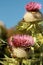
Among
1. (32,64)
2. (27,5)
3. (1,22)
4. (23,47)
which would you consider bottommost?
(32,64)

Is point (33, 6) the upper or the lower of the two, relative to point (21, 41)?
upper

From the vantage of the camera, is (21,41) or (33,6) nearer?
(21,41)

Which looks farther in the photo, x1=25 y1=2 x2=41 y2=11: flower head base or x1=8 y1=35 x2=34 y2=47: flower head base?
x1=25 y1=2 x2=41 y2=11: flower head base

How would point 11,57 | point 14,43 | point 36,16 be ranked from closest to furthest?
point 14,43 → point 11,57 → point 36,16

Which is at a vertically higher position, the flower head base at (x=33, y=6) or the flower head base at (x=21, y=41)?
the flower head base at (x=33, y=6)

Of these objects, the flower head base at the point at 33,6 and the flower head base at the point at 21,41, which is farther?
the flower head base at the point at 33,6

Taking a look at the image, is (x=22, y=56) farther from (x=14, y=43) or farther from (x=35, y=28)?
(x=35, y=28)

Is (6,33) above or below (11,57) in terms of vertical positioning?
above

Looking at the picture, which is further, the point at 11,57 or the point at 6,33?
the point at 6,33

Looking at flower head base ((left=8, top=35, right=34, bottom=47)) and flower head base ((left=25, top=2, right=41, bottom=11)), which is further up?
flower head base ((left=25, top=2, right=41, bottom=11))

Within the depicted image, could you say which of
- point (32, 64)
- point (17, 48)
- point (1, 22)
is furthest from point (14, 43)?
point (1, 22)

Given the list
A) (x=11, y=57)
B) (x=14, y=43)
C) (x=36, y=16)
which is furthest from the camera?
(x=36, y=16)
